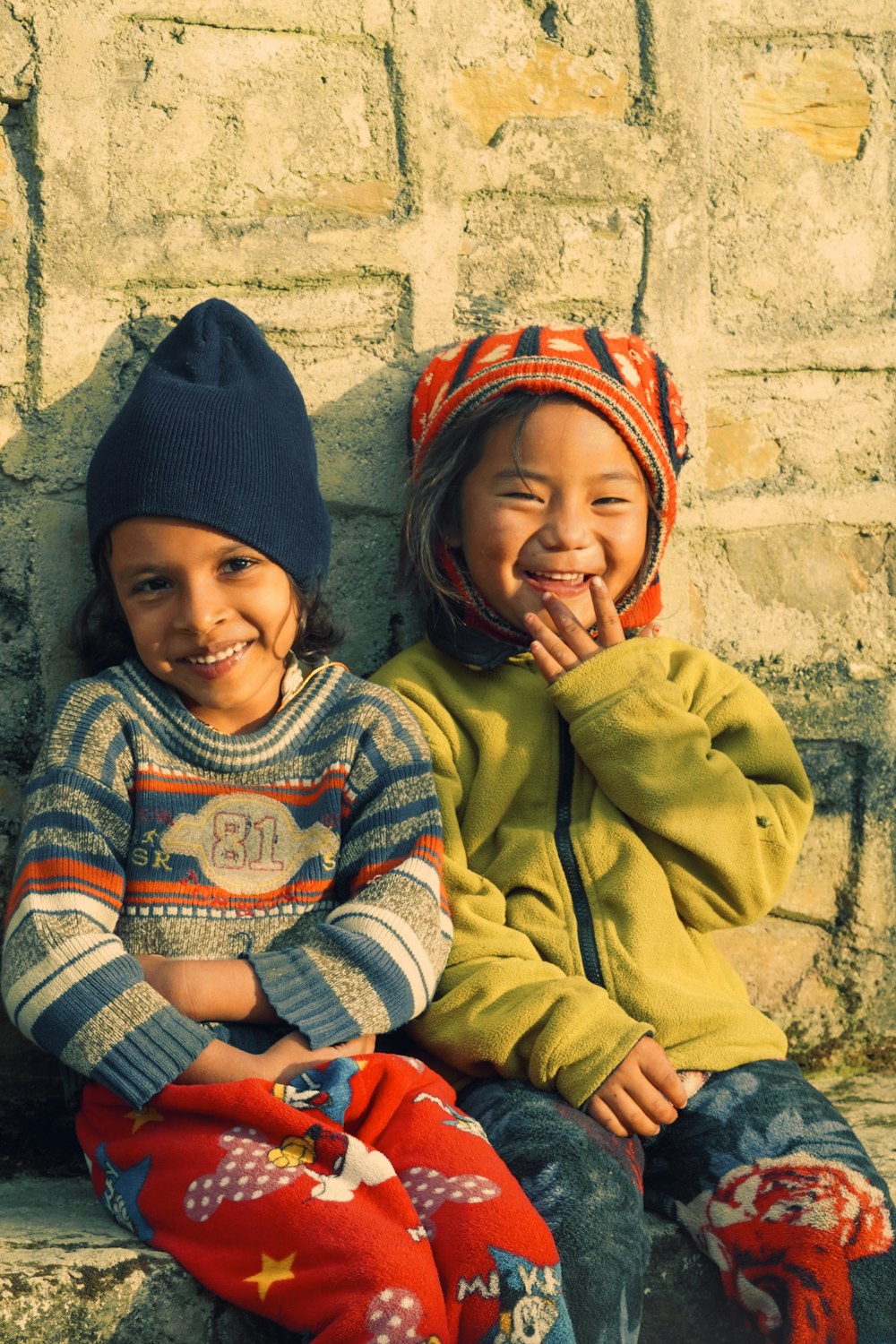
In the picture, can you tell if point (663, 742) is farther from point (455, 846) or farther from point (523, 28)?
point (523, 28)

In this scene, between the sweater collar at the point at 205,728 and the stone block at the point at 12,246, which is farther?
the stone block at the point at 12,246

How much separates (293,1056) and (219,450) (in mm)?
900

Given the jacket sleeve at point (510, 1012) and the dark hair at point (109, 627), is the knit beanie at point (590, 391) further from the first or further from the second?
the jacket sleeve at point (510, 1012)

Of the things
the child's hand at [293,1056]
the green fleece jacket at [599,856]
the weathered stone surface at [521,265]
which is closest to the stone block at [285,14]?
the weathered stone surface at [521,265]

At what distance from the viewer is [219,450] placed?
207 cm

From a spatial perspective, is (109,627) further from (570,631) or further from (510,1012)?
(510,1012)

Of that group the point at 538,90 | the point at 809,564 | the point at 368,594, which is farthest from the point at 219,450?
the point at 809,564

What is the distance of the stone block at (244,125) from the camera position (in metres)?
2.33

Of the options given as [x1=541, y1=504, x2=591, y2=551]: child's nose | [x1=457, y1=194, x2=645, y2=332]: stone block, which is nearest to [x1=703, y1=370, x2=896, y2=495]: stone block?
[x1=457, y1=194, x2=645, y2=332]: stone block

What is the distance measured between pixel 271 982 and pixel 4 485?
3.24 ft

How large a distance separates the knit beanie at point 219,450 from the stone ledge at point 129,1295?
1004 mm

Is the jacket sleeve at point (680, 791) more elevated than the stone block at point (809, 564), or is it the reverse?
the stone block at point (809, 564)

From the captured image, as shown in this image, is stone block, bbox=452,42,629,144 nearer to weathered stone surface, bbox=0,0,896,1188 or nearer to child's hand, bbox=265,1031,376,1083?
weathered stone surface, bbox=0,0,896,1188

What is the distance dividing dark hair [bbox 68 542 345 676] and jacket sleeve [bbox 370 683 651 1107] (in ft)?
1.39
